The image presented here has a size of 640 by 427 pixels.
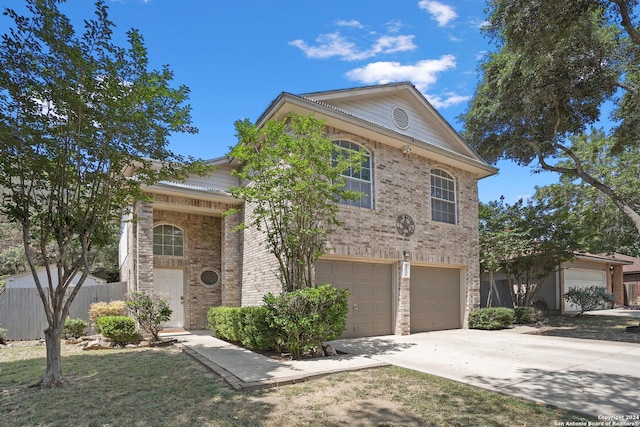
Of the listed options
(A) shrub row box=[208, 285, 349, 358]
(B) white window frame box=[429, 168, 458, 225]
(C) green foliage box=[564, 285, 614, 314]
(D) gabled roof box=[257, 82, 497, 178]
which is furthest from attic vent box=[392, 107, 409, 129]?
(C) green foliage box=[564, 285, 614, 314]

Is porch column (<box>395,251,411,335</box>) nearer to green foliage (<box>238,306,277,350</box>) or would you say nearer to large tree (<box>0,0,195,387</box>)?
green foliage (<box>238,306,277,350</box>)

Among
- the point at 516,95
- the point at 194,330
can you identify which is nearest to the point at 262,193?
Result: the point at 194,330

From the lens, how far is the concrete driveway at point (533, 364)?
5.46 meters

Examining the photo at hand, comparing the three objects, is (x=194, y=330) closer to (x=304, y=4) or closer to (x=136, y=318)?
(x=136, y=318)

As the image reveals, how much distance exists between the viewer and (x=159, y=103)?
282 inches

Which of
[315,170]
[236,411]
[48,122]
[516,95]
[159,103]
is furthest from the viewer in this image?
[516,95]

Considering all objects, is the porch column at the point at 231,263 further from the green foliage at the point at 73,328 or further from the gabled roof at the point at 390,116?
the green foliage at the point at 73,328

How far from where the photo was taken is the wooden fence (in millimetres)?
12703

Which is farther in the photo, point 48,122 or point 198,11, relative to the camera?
point 198,11

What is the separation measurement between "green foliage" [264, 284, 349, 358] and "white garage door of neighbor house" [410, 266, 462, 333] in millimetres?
5208

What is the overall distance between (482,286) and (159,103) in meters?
16.7

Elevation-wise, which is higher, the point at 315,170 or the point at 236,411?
the point at 315,170

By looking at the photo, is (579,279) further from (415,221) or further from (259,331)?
(259,331)

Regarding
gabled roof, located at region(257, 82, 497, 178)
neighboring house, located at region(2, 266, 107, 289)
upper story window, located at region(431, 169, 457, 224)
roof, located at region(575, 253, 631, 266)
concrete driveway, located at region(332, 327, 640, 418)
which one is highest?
gabled roof, located at region(257, 82, 497, 178)
